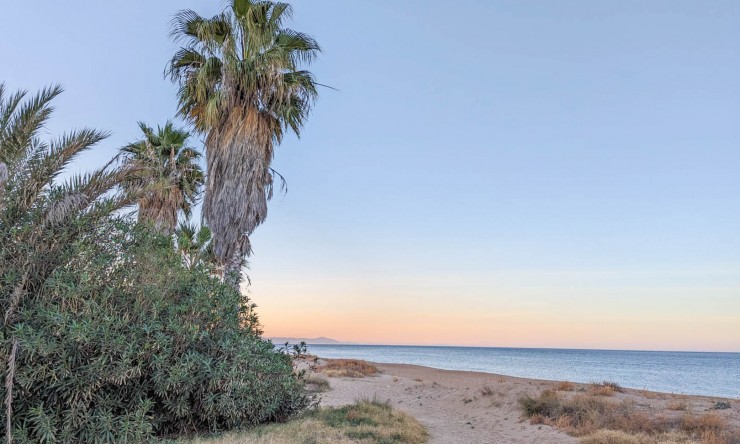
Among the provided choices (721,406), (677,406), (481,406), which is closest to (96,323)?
(481,406)

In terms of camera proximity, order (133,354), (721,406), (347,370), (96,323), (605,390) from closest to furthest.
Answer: (96,323)
(133,354)
(721,406)
(605,390)
(347,370)

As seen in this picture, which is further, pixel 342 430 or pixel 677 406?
pixel 677 406

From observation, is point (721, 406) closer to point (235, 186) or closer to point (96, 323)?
point (235, 186)

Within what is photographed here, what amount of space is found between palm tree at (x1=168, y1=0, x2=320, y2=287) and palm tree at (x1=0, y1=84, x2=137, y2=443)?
7.12 metres

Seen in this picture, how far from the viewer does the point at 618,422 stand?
45.5 feet

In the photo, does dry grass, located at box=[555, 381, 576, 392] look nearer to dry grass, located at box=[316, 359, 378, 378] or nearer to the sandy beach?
the sandy beach

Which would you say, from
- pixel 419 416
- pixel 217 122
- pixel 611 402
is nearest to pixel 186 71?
pixel 217 122

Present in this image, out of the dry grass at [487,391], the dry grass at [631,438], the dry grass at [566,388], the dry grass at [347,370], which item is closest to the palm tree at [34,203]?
the dry grass at [631,438]

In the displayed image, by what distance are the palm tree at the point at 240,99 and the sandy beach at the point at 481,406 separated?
739 centimetres

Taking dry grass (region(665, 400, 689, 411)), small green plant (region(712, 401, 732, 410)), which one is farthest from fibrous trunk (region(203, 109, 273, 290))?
small green plant (region(712, 401, 732, 410))

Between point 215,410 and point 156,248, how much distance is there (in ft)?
11.7

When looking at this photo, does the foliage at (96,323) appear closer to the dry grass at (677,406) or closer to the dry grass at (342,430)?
the dry grass at (342,430)

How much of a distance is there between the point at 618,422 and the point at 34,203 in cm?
1532

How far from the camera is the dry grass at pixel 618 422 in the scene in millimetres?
12000
